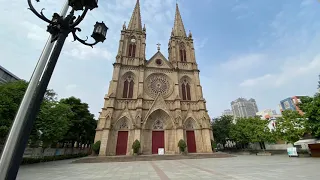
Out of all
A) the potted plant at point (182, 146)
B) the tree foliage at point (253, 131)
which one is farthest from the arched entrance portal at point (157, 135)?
the tree foliage at point (253, 131)

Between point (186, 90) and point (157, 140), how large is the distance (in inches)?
400

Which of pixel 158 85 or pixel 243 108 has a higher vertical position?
pixel 243 108

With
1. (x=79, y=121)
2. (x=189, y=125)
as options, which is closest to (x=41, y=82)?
(x=189, y=125)

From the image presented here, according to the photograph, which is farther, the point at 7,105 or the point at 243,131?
the point at 243,131

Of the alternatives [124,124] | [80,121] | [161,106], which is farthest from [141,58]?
[80,121]

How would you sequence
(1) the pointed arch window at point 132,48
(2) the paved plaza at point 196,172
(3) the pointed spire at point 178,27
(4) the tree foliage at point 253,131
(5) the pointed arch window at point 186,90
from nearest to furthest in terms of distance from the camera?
(2) the paved plaza at point 196,172 → (4) the tree foliage at point 253,131 → (5) the pointed arch window at point 186,90 → (1) the pointed arch window at point 132,48 → (3) the pointed spire at point 178,27

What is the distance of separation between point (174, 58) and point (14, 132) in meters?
28.5

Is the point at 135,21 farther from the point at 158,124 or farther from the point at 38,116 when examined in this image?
the point at 38,116

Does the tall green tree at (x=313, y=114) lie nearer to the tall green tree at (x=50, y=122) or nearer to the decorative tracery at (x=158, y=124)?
the decorative tracery at (x=158, y=124)

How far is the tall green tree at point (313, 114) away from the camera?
13.7m

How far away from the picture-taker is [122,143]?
68.2 feet

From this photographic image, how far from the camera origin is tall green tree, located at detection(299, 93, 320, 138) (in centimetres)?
1365

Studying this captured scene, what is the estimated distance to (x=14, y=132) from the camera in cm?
196

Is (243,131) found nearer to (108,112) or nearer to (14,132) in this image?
(108,112)
